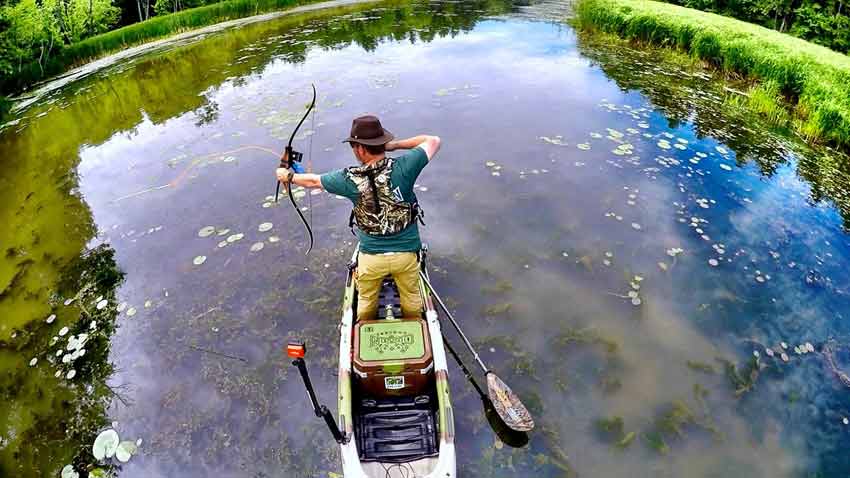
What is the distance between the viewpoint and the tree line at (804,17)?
19531 mm

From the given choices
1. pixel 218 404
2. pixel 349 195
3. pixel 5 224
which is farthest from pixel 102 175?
pixel 349 195

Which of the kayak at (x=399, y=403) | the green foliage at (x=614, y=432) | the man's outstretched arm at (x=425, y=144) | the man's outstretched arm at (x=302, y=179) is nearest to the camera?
the kayak at (x=399, y=403)

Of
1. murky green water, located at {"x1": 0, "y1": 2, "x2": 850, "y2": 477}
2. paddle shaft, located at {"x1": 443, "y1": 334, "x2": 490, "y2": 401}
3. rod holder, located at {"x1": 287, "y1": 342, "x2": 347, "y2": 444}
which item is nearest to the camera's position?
rod holder, located at {"x1": 287, "y1": 342, "x2": 347, "y2": 444}

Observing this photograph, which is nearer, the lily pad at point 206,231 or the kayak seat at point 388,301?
the kayak seat at point 388,301

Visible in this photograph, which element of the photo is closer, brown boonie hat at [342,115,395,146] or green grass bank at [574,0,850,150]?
brown boonie hat at [342,115,395,146]

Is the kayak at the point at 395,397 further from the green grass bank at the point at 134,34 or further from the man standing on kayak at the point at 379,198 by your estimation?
the green grass bank at the point at 134,34

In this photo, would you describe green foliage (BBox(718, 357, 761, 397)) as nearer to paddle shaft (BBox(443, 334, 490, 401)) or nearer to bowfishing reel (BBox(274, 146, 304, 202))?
paddle shaft (BBox(443, 334, 490, 401))

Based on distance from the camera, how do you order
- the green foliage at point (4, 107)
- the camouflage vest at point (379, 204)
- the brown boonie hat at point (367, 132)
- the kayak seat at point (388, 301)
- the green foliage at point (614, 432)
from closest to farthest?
the brown boonie hat at point (367, 132) → the camouflage vest at point (379, 204) → the green foliage at point (614, 432) → the kayak seat at point (388, 301) → the green foliage at point (4, 107)

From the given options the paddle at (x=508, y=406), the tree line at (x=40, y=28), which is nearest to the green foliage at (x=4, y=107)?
the tree line at (x=40, y=28)

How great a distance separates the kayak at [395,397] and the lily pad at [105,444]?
295cm

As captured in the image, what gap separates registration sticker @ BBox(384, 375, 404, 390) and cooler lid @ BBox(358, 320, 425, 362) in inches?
9.4

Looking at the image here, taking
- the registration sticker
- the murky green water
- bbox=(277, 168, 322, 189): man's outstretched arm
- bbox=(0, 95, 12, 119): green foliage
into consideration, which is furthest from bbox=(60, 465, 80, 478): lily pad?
bbox=(0, 95, 12, 119): green foliage

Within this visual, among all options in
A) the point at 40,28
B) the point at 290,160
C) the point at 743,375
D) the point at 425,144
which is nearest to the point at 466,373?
the point at 425,144

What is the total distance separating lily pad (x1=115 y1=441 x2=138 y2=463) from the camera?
5172 mm
